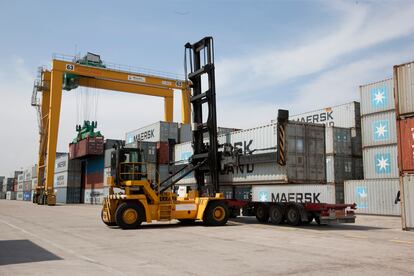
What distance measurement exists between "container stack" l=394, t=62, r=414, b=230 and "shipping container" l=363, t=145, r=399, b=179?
11226 millimetres

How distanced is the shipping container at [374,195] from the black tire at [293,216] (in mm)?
9672

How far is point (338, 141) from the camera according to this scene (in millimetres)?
29109

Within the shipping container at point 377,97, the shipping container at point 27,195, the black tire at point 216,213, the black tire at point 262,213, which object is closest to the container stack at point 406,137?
the black tire at point 262,213

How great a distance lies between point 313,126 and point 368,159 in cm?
1168

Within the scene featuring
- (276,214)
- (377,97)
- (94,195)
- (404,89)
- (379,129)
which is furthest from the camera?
(94,195)

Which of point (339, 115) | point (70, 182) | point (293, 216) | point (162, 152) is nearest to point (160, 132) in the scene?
point (162, 152)

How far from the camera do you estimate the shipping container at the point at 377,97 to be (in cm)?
2734

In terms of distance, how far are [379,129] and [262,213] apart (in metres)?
13.1

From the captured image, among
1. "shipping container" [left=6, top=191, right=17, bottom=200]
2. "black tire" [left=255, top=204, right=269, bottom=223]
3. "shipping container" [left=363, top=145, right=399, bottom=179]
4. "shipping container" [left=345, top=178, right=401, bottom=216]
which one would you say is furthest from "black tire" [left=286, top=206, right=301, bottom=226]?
"shipping container" [left=6, top=191, right=17, bottom=200]

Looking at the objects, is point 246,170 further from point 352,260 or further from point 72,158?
point 72,158

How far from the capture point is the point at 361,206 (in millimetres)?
26203

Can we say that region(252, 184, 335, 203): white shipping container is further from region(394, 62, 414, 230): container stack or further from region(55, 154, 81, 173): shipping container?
region(55, 154, 81, 173): shipping container

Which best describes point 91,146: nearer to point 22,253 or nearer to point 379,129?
point 379,129

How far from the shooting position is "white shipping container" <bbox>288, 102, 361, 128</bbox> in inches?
1227
